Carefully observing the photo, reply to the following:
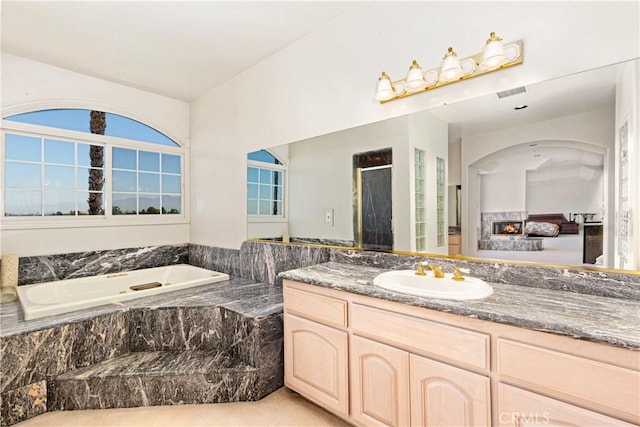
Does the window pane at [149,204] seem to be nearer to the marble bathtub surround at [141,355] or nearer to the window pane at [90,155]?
the window pane at [90,155]

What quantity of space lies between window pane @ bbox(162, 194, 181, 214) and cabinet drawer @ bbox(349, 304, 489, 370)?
317cm

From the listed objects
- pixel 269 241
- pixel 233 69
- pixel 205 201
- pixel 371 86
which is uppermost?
pixel 233 69

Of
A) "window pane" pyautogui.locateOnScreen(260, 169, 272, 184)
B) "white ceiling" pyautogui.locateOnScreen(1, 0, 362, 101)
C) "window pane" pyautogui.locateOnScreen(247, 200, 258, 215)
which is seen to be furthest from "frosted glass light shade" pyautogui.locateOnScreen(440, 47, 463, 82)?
"window pane" pyautogui.locateOnScreen(247, 200, 258, 215)

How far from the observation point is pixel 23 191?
2.93 metres

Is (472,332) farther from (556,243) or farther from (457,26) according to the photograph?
(457,26)

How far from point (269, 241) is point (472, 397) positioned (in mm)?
2130

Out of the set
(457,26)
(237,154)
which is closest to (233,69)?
(237,154)

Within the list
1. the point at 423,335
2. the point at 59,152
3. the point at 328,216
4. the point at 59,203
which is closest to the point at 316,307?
the point at 423,335

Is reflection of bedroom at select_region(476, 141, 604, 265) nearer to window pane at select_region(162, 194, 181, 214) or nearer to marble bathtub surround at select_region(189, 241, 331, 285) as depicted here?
marble bathtub surround at select_region(189, 241, 331, 285)

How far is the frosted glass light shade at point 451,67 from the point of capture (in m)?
1.68

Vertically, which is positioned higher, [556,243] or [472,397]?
[556,243]

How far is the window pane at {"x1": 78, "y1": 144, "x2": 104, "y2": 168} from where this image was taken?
3262mm

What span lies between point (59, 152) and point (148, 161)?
84 centimetres

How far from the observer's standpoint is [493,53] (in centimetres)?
153
